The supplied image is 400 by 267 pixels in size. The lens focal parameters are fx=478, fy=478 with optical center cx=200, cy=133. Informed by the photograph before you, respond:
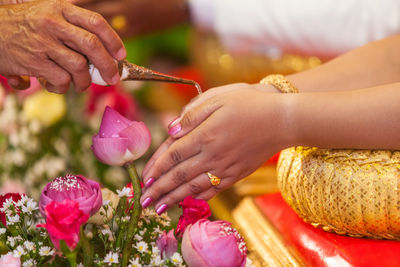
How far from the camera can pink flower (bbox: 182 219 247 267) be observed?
0.55 metres

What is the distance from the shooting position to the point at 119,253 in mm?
617

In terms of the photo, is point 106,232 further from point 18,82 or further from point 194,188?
point 18,82

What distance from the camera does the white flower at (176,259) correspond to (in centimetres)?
57

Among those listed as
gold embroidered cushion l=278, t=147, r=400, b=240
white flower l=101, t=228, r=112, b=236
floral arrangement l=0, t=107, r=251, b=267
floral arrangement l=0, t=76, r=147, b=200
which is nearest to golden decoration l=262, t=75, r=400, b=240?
gold embroidered cushion l=278, t=147, r=400, b=240

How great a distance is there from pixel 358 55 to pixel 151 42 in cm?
172

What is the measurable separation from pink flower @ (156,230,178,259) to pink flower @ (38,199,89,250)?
0.15 metres

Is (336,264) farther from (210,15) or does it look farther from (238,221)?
(210,15)

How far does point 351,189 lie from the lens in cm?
72

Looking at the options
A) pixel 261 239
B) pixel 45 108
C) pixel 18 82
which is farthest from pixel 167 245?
pixel 45 108

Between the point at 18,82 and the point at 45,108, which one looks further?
the point at 45,108

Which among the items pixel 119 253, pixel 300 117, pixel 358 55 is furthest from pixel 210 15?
→ pixel 119 253

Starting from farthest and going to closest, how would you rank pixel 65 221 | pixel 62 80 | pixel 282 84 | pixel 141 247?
1. pixel 282 84
2. pixel 62 80
3. pixel 141 247
4. pixel 65 221

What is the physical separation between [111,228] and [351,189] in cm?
36

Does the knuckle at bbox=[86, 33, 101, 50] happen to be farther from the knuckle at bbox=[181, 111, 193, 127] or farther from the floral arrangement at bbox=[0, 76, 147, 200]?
the floral arrangement at bbox=[0, 76, 147, 200]
